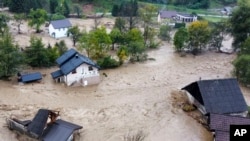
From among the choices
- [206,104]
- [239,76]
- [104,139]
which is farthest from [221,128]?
[239,76]

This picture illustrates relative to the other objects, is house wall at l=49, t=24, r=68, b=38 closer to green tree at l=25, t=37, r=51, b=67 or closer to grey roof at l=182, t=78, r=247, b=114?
green tree at l=25, t=37, r=51, b=67

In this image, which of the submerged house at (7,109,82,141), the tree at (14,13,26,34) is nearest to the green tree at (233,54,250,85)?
the submerged house at (7,109,82,141)

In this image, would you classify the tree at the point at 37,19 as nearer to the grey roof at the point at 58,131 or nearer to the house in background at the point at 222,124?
the grey roof at the point at 58,131

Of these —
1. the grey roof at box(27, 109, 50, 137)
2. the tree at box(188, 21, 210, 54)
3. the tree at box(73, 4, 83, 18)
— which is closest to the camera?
the grey roof at box(27, 109, 50, 137)

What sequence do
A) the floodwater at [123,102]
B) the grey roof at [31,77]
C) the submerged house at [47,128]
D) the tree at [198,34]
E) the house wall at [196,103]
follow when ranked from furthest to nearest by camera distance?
1. the tree at [198,34]
2. the grey roof at [31,77]
3. the house wall at [196,103]
4. the floodwater at [123,102]
5. the submerged house at [47,128]

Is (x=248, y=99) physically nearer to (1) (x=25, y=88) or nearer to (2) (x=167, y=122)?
(2) (x=167, y=122)

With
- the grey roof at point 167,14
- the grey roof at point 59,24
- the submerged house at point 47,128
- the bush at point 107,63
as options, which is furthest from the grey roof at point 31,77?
the grey roof at point 167,14

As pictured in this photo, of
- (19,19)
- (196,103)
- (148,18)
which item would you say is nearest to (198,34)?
(148,18)

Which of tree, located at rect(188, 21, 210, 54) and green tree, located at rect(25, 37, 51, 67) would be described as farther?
tree, located at rect(188, 21, 210, 54)
